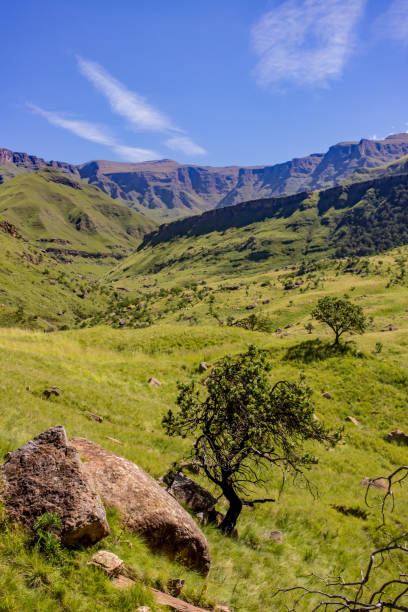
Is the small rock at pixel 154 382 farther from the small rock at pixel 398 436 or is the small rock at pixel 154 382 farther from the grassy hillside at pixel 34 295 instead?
the grassy hillside at pixel 34 295

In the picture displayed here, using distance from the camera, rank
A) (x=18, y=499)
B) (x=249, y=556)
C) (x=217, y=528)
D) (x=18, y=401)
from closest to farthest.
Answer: (x=18, y=499), (x=249, y=556), (x=217, y=528), (x=18, y=401)

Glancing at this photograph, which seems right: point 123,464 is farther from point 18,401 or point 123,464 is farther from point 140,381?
point 140,381

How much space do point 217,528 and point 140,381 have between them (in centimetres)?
1806

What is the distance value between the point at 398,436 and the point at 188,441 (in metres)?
15.5

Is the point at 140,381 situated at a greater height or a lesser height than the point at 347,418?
lesser

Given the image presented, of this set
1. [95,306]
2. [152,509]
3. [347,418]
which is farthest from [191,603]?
[95,306]

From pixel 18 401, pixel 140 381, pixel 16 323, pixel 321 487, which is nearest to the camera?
pixel 18 401

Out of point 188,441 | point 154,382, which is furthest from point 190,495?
point 154,382

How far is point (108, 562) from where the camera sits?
615 cm

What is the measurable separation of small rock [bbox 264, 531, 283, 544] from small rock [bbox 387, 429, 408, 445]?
1548cm

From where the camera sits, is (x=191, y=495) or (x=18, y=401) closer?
(x=191, y=495)

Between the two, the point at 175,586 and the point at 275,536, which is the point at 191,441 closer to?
the point at 275,536

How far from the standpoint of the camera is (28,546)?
5945 millimetres

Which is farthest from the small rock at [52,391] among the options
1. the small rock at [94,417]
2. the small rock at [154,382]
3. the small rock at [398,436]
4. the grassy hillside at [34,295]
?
the grassy hillside at [34,295]
